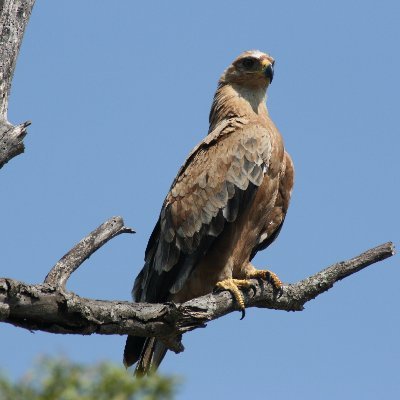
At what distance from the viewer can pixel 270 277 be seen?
7703 millimetres

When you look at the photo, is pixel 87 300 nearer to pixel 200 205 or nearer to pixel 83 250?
pixel 83 250

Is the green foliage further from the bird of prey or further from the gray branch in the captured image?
the bird of prey

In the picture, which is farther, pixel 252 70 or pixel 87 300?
pixel 252 70

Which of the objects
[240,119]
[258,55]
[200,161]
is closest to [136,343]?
[200,161]

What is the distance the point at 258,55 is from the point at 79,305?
4.30 meters

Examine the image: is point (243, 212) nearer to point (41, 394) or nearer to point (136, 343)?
point (136, 343)

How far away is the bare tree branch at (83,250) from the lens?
644 cm

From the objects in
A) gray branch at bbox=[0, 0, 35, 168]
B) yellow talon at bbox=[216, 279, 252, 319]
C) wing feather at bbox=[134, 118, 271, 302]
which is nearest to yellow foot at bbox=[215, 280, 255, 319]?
yellow talon at bbox=[216, 279, 252, 319]

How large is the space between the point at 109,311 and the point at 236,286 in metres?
1.95

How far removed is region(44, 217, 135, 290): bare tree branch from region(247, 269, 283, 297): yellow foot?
1238mm

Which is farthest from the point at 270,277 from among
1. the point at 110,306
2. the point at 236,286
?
the point at 110,306

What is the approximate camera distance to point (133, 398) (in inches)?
154

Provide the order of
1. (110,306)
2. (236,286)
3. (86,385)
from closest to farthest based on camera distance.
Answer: (86,385)
(110,306)
(236,286)

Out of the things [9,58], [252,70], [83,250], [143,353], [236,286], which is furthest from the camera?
[252,70]
